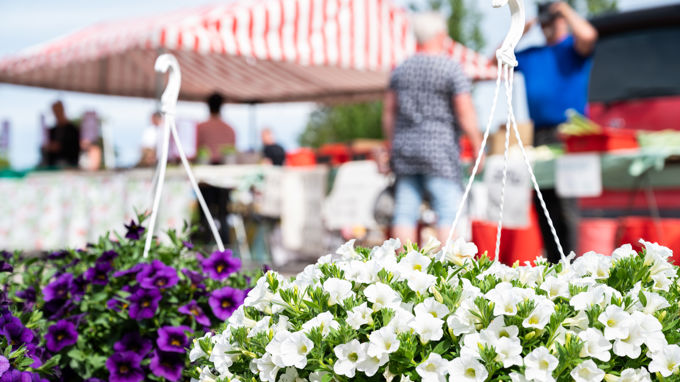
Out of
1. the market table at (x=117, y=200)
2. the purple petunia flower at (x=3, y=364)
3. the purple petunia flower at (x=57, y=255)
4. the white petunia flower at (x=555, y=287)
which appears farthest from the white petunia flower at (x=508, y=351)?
the market table at (x=117, y=200)

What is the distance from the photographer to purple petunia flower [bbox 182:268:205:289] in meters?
2.46

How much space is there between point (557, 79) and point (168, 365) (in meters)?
3.84

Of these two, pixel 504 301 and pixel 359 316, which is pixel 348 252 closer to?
pixel 359 316

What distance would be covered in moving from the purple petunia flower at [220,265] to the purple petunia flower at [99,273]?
0.28m

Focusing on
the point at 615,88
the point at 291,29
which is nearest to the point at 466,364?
the point at 615,88

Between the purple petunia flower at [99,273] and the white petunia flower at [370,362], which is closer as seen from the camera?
the white petunia flower at [370,362]

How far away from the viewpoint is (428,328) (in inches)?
60.1

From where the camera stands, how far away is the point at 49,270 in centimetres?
275

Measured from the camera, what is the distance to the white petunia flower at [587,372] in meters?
1.44

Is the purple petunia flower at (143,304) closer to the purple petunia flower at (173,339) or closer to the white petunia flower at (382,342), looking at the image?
the purple petunia flower at (173,339)

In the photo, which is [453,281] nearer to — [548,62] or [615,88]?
[548,62]

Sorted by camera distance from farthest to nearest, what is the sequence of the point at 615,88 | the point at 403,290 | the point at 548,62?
the point at 615,88 → the point at 548,62 → the point at 403,290

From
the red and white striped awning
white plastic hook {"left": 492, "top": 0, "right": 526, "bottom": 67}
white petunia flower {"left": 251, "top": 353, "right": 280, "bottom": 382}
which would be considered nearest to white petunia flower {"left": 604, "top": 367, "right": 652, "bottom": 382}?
white petunia flower {"left": 251, "top": 353, "right": 280, "bottom": 382}

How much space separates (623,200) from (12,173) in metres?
7.51
